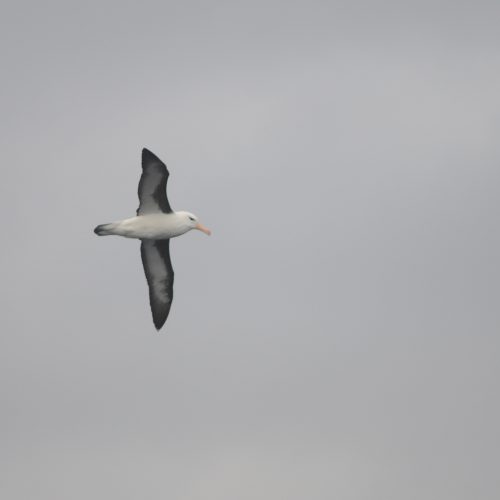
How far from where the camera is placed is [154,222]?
46312 millimetres

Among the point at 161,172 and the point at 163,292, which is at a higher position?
the point at 161,172

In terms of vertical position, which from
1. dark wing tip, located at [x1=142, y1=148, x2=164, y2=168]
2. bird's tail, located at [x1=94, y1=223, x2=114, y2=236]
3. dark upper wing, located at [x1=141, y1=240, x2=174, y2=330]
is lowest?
dark upper wing, located at [x1=141, y1=240, x2=174, y2=330]

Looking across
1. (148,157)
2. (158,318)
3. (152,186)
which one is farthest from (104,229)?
(158,318)

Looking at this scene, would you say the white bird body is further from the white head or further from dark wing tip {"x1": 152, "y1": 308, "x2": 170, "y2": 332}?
dark wing tip {"x1": 152, "y1": 308, "x2": 170, "y2": 332}

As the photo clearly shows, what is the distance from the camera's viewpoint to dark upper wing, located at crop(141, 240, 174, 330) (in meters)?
48.7

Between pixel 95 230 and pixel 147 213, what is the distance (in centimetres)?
170

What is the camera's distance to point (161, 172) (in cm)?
4522

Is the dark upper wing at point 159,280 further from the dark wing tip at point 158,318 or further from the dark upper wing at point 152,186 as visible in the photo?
the dark upper wing at point 152,186

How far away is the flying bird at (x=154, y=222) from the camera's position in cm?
4528

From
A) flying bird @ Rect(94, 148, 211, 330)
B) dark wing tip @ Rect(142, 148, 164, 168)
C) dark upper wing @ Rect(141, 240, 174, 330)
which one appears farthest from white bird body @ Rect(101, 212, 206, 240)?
dark wing tip @ Rect(142, 148, 164, 168)

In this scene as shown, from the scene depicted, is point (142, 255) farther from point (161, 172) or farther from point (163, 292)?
point (161, 172)

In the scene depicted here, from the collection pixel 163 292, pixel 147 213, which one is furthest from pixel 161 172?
pixel 163 292

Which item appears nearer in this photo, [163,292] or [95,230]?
[95,230]

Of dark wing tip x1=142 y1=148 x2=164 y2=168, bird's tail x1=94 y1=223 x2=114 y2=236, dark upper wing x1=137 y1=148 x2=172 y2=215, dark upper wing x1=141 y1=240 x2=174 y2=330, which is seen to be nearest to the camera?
dark wing tip x1=142 y1=148 x2=164 y2=168
